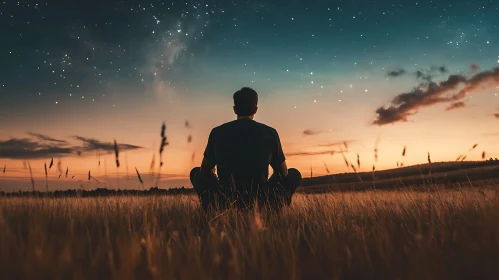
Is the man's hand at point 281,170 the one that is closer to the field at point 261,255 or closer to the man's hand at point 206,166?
the man's hand at point 206,166

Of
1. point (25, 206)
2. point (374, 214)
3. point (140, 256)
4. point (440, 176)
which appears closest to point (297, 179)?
point (374, 214)

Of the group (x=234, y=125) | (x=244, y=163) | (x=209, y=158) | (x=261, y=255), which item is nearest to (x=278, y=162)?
(x=244, y=163)

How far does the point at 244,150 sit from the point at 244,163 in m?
0.17

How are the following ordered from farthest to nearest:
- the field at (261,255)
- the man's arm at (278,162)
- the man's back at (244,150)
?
1. the man's arm at (278,162)
2. the man's back at (244,150)
3. the field at (261,255)

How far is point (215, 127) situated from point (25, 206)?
284cm

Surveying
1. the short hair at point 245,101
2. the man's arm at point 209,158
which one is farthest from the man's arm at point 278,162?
the man's arm at point 209,158

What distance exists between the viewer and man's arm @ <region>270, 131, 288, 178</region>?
550 cm

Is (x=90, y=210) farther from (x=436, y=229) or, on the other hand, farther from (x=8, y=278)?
(x=436, y=229)

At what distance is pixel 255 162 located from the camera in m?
5.41

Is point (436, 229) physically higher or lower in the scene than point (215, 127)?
Answer: lower

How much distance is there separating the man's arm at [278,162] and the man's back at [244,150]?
0.01 meters

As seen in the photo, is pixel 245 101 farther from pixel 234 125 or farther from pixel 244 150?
pixel 244 150

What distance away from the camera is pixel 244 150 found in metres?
5.36

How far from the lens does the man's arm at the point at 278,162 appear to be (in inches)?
217
